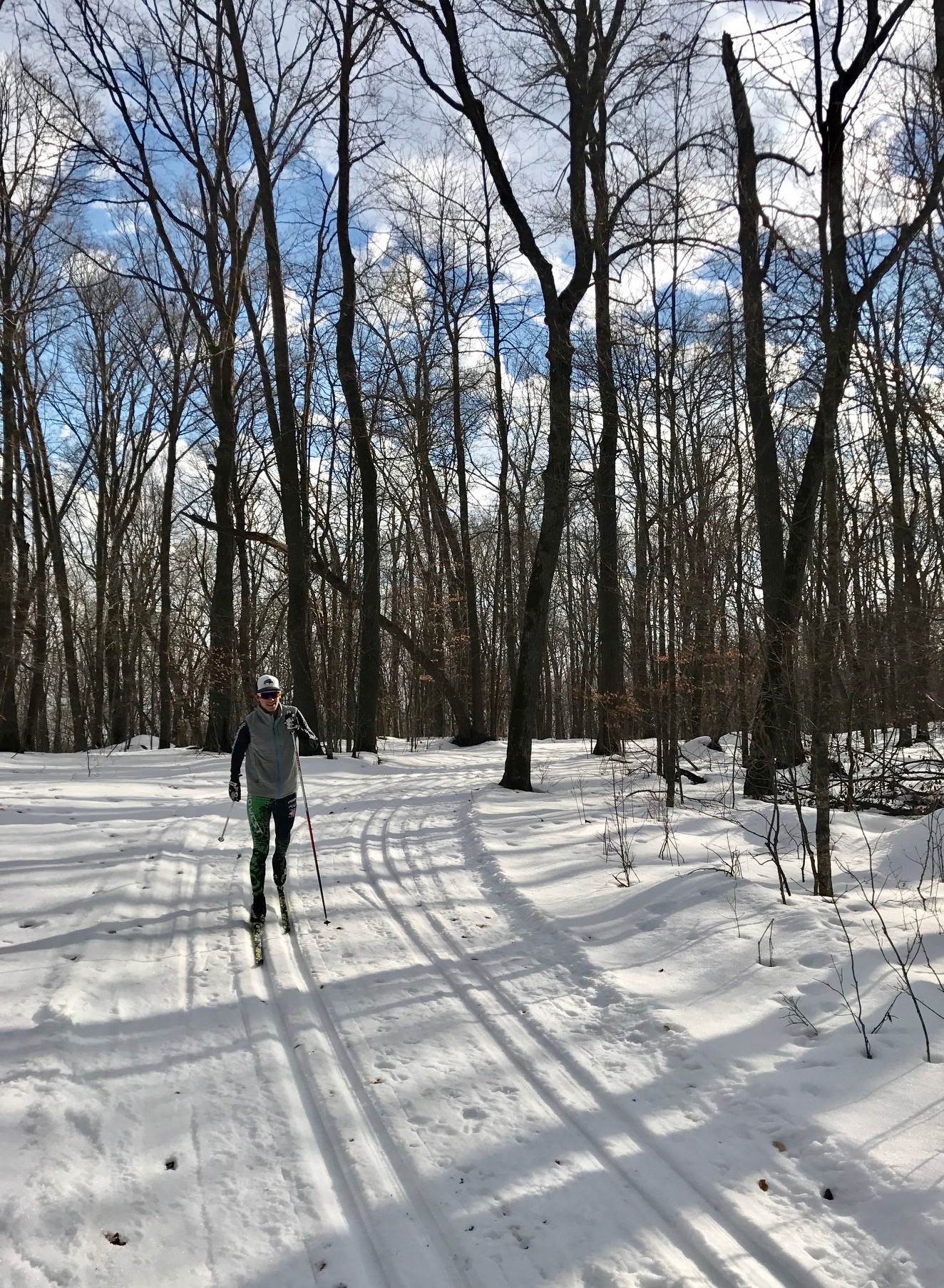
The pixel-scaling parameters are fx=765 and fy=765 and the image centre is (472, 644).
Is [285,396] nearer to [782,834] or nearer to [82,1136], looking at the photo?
[782,834]

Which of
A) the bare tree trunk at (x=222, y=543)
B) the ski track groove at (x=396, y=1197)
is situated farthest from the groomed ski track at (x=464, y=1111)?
the bare tree trunk at (x=222, y=543)

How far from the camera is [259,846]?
20.9 ft

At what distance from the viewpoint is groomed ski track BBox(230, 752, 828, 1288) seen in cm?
280

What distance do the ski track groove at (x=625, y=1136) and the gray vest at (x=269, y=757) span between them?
1.64 meters

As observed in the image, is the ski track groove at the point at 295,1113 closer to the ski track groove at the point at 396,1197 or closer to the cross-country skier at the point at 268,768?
the ski track groove at the point at 396,1197

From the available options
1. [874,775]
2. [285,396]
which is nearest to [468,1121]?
[874,775]

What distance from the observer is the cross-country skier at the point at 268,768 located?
21.2 ft

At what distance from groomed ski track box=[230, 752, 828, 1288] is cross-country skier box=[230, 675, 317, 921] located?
2.08 ft

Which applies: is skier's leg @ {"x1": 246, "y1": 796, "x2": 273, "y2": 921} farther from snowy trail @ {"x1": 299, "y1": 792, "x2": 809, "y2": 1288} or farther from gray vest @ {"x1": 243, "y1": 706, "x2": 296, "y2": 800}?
snowy trail @ {"x1": 299, "y1": 792, "x2": 809, "y2": 1288}

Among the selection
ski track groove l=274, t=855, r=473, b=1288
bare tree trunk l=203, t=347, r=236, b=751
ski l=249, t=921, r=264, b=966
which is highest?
bare tree trunk l=203, t=347, r=236, b=751

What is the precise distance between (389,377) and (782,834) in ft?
59.4

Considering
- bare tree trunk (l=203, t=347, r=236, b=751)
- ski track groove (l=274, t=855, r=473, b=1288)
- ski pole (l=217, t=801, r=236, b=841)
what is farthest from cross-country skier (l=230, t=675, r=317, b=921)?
bare tree trunk (l=203, t=347, r=236, b=751)

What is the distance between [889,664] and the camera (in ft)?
22.8

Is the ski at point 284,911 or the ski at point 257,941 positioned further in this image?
the ski at point 284,911
